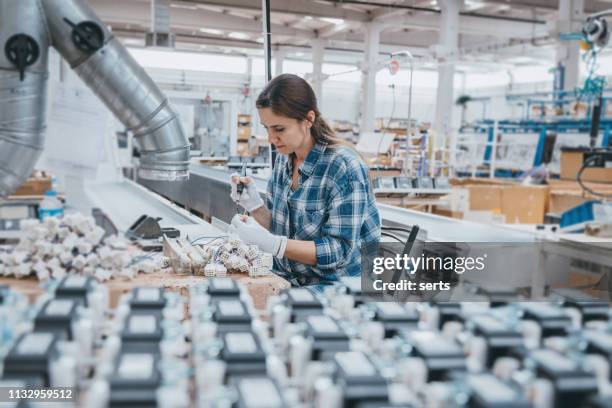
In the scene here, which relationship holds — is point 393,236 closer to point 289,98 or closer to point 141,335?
point 289,98

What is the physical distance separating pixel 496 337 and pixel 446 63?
7.14m

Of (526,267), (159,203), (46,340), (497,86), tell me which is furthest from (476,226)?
(497,86)

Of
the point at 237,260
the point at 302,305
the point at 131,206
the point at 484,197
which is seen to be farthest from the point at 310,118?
the point at 484,197

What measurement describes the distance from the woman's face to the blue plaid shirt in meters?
0.06

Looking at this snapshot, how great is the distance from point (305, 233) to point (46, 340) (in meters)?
1.23

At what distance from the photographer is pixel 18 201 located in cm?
370

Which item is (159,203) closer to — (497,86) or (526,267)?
(526,267)

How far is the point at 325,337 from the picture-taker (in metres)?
0.92

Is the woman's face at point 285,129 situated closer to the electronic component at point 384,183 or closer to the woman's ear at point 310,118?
the woman's ear at point 310,118

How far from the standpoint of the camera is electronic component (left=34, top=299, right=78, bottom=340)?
882 mm

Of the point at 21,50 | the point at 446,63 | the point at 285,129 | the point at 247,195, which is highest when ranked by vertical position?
the point at 446,63

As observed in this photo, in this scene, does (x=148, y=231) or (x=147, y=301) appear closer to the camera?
(x=147, y=301)

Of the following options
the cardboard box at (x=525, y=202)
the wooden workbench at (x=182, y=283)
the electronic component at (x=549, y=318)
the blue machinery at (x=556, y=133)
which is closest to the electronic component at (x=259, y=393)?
the electronic component at (x=549, y=318)

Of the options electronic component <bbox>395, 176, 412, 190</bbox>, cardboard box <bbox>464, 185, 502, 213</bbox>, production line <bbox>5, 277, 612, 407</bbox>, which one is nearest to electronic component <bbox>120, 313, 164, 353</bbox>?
production line <bbox>5, 277, 612, 407</bbox>
